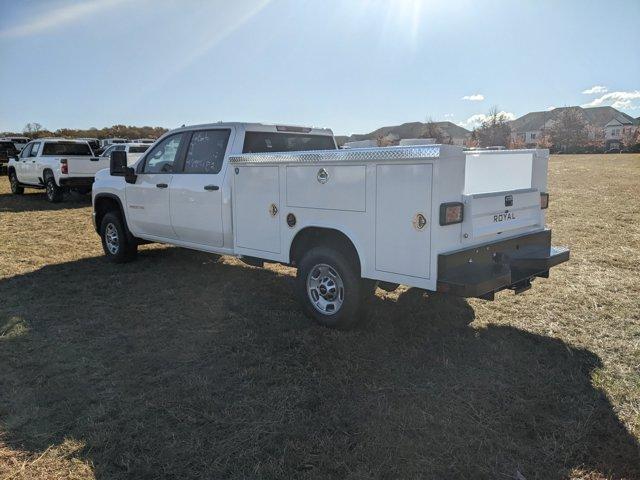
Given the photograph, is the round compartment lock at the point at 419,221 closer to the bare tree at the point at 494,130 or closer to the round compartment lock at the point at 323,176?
the round compartment lock at the point at 323,176

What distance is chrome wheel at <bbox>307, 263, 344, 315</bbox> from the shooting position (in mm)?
4840

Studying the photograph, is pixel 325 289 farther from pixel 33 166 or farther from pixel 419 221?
pixel 33 166

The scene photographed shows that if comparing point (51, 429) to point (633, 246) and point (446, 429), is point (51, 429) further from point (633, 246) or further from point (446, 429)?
point (633, 246)

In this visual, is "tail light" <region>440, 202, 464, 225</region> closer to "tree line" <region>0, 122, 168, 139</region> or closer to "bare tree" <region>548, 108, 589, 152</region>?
"tree line" <region>0, 122, 168, 139</region>

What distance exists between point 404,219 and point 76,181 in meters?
13.4

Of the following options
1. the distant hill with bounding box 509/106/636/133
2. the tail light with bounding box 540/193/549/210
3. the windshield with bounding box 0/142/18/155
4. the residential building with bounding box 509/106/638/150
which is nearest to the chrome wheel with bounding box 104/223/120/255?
the tail light with bounding box 540/193/549/210

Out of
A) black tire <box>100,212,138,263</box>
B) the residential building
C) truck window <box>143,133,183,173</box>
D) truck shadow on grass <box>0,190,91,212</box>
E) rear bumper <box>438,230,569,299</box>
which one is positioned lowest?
truck shadow on grass <box>0,190,91,212</box>

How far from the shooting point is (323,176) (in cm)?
471

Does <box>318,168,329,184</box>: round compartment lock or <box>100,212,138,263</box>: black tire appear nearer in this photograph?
<box>318,168,329,184</box>: round compartment lock

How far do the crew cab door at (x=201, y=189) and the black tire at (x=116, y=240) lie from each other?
4.48ft

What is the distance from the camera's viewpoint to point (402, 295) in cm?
605

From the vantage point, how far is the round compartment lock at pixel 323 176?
468 cm

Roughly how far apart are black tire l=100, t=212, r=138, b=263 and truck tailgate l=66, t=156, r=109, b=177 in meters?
8.06

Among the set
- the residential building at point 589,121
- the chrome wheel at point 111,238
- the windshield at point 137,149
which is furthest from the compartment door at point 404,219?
the residential building at point 589,121
